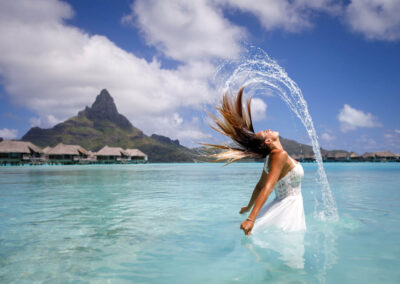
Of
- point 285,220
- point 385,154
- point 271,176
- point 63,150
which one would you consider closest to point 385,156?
point 385,154

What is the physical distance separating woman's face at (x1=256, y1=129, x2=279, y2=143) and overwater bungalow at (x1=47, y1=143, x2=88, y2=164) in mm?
80644

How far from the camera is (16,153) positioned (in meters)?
68.8

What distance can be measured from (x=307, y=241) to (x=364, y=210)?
15.0 ft

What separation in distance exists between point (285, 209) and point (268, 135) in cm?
112

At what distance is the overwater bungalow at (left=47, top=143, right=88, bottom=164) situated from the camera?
76.0 metres

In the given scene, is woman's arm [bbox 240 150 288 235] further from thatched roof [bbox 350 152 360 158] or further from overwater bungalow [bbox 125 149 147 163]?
thatched roof [bbox 350 152 360 158]

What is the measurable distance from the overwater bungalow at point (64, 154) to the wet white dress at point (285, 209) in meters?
80.5

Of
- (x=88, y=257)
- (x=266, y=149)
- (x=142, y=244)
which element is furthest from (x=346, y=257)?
(x=88, y=257)

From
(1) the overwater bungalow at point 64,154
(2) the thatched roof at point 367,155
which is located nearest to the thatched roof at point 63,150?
(1) the overwater bungalow at point 64,154

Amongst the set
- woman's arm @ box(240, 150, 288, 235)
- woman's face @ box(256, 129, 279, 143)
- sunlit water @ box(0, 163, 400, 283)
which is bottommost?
sunlit water @ box(0, 163, 400, 283)

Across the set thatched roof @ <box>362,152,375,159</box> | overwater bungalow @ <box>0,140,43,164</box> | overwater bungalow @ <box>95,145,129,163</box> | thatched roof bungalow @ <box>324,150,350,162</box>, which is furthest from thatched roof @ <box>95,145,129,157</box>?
thatched roof @ <box>362,152,375,159</box>

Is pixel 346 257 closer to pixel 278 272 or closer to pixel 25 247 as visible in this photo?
pixel 278 272

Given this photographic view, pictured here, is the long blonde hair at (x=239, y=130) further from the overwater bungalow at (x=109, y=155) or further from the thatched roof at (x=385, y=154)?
the thatched roof at (x=385, y=154)

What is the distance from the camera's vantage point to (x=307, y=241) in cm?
416
